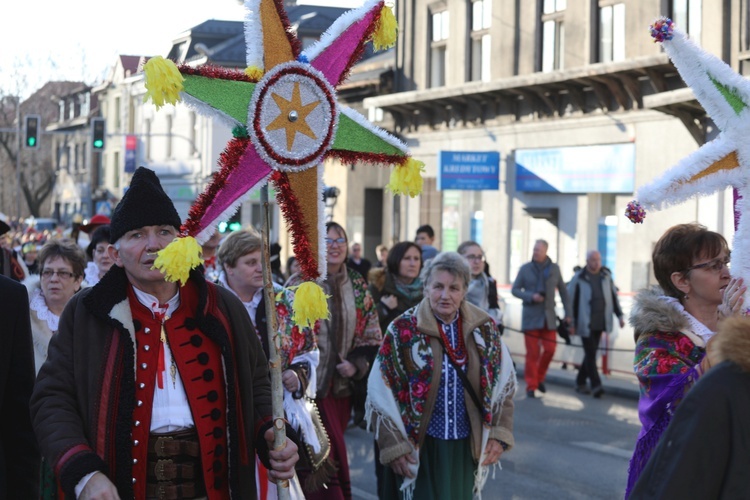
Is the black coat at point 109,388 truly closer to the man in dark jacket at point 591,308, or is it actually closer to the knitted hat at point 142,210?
the knitted hat at point 142,210

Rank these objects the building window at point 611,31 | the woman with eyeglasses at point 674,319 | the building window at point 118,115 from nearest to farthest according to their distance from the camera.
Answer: the woman with eyeglasses at point 674,319, the building window at point 611,31, the building window at point 118,115

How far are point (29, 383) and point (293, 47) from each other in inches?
61.6

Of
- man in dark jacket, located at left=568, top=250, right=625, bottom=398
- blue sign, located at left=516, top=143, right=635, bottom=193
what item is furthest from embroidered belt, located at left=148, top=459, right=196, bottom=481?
blue sign, located at left=516, top=143, right=635, bottom=193

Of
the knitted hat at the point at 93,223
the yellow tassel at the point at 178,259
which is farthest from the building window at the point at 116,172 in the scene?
the yellow tassel at the point at 178,259

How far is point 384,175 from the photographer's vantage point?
2959cm

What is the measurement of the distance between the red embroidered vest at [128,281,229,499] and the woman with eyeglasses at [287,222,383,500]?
2849mm

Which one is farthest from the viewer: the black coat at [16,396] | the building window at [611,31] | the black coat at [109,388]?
the building window at [611,31]

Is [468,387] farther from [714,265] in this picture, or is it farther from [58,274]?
[58,274]

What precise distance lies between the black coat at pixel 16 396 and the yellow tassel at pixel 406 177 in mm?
1434

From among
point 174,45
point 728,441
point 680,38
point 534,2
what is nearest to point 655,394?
point 680,38

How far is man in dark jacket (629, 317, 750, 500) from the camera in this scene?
8.55 feet

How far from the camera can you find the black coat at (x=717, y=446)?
8.55ft

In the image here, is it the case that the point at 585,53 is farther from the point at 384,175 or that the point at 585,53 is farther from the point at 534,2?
the point at 384,175

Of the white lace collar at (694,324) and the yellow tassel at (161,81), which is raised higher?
the yellow tassel at (161,81)
